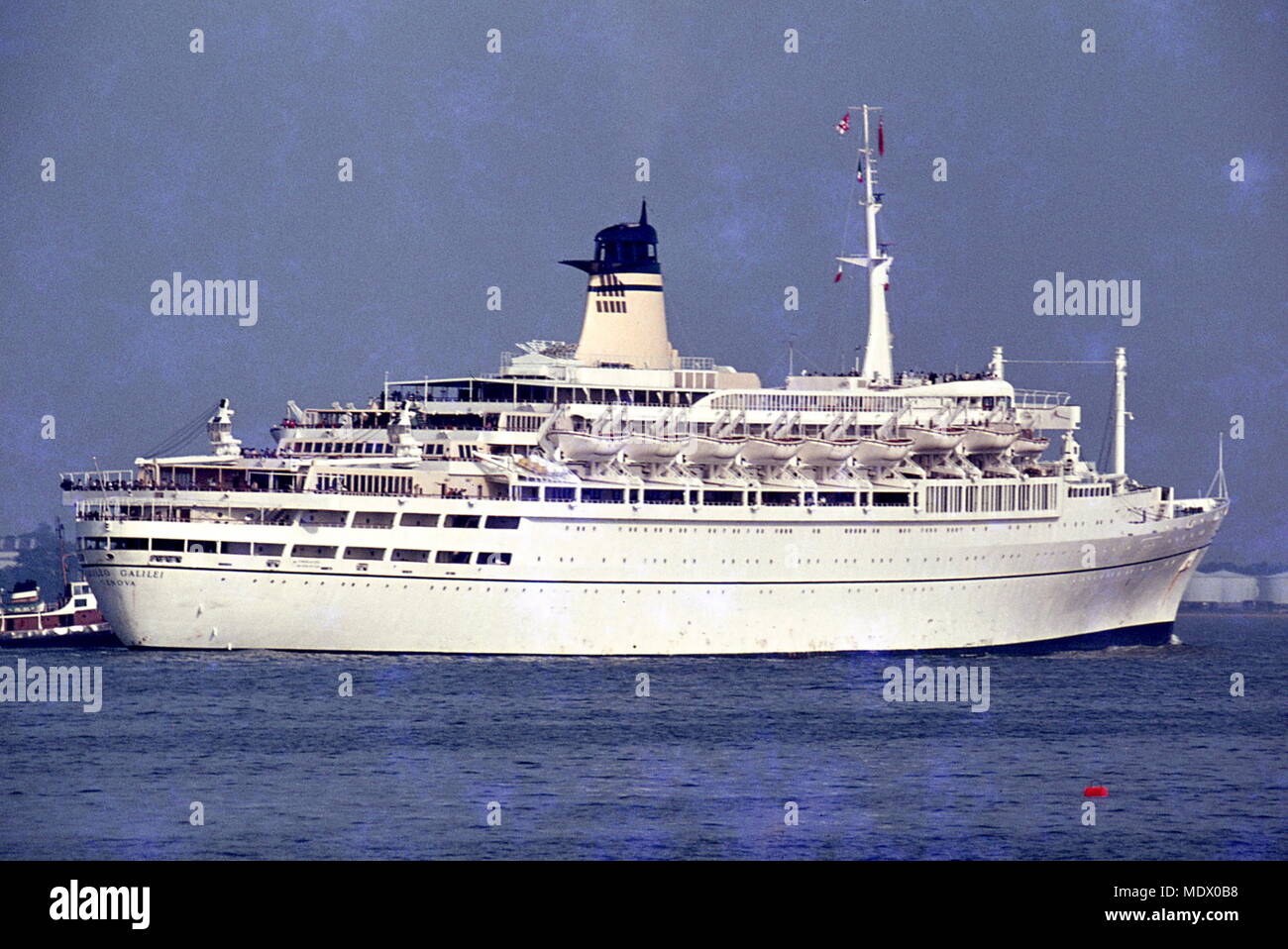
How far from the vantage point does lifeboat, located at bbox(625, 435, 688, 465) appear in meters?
72.1

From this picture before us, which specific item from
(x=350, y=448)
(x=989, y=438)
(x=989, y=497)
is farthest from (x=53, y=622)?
(x=989, y=438)

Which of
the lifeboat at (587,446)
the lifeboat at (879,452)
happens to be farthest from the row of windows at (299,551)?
the lifeboat at (879,452)

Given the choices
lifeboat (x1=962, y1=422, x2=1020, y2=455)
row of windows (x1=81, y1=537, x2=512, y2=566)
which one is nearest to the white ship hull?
row of windows (x1=81, y1=537, x2=512, y2=566)

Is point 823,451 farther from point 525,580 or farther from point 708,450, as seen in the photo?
point 525,580

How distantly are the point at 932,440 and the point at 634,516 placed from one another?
11.7m

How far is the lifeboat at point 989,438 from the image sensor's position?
78.0m

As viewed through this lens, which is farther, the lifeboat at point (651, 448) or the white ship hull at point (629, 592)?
the lifeboat at point (651, 448)

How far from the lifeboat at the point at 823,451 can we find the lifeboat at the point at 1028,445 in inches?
281

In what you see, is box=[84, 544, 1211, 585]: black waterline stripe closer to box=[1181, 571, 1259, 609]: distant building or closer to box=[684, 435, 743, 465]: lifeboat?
box=[684, 435, 743, 465]: lifeboat

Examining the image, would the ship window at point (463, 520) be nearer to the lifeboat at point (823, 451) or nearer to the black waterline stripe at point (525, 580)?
the black waterline stripe at point (525, 580)

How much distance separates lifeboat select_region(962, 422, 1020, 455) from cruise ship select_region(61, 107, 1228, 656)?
0.33 feet

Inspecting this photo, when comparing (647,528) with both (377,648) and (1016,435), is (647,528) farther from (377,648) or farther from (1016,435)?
(1016,435)

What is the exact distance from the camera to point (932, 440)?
252ft
